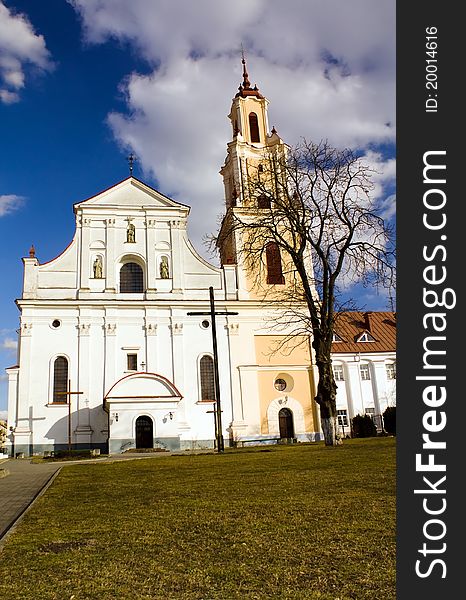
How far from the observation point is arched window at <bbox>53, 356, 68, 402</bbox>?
33.4 metres

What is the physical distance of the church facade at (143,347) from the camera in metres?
32.7

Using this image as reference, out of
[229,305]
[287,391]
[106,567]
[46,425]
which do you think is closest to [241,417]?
[287,391]

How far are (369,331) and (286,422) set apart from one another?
15.0 meters

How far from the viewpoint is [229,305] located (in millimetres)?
37156

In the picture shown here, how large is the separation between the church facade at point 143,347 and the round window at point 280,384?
0.22 ft

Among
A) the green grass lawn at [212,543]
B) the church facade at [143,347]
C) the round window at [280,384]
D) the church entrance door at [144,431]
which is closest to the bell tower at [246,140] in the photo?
the church facade at [143,347]

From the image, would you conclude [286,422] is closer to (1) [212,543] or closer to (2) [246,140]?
(2) [246,140]

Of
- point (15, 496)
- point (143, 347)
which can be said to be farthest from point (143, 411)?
point (15, 496)

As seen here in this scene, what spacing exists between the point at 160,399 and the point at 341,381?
704 inches

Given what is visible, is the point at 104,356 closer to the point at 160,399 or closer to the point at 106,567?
the point at 160,399

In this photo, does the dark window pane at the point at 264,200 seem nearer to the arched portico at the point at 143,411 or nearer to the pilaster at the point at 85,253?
the pilaster at the point at 85,253

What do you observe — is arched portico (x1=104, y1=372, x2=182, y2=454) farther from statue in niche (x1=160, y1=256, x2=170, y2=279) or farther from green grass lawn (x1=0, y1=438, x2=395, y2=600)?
green grass lawn (x1=0, y1=438, x2=395, y2=600)

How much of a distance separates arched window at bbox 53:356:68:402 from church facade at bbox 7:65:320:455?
2.4 inches

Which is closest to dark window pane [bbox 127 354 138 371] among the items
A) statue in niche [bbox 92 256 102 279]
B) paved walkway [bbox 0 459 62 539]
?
statue in niche [bbox 92 256 102 279]
